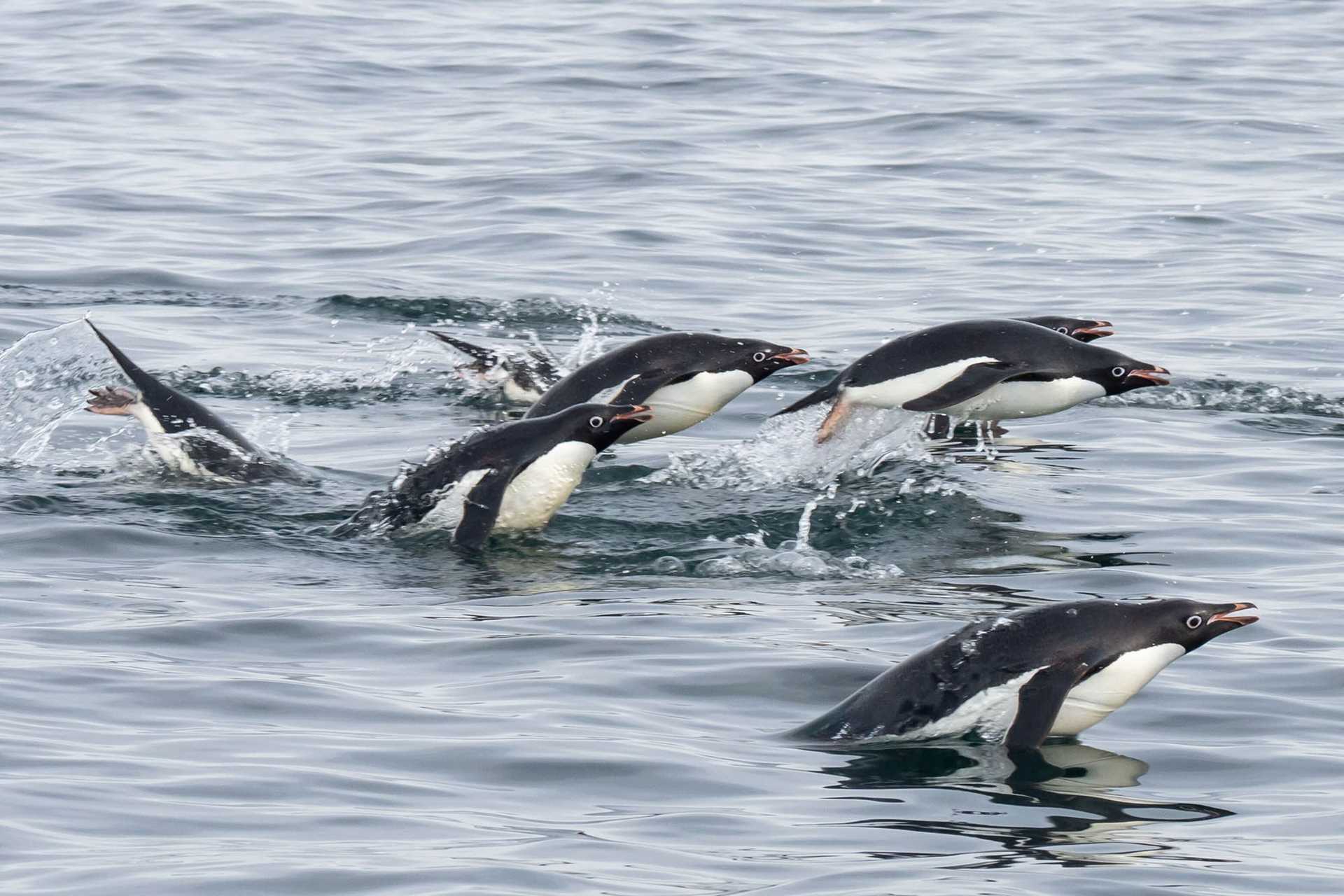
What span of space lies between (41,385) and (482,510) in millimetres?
3609

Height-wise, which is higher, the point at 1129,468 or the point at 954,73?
the point at 954,73

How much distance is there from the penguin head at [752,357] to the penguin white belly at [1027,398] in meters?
0.93

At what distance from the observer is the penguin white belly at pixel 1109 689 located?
679cm

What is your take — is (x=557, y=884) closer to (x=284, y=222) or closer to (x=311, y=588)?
(x=311, y=588)

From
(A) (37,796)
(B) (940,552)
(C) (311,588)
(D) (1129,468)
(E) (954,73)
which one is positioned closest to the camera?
(A) (37,796)

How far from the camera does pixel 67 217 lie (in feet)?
60.8

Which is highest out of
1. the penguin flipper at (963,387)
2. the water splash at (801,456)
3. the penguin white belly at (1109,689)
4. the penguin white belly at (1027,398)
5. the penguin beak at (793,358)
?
the penguin beak at (793,358)

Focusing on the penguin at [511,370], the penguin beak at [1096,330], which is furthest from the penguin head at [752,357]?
the penguin at [511,370]

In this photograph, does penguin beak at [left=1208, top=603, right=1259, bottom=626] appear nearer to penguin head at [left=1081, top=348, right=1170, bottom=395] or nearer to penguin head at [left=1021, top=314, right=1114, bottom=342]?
penguin head at [left=1081, top=348, right=1170, bottom=395]

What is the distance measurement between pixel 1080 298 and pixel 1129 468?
195 inches

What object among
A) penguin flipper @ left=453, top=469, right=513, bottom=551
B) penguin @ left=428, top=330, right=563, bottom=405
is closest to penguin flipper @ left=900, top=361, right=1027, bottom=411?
penguin flipper @ left=453, top=469, right=513, bottom=551

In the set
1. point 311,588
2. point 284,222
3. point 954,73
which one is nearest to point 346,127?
point 284,222

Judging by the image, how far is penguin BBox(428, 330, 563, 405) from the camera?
12938mm

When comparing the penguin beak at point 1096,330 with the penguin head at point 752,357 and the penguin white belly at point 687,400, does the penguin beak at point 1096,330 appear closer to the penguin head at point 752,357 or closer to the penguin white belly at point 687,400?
the penguin head at point 752,357
